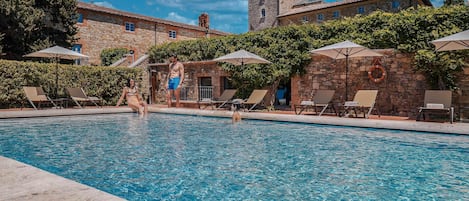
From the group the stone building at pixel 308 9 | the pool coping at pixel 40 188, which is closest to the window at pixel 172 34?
the stone building at pixel 308 9

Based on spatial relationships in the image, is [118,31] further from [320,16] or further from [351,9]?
[351,9]

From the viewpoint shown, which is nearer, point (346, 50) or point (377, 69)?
point (346, 50)

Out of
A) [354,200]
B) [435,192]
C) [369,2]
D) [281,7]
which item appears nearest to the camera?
[354,200]

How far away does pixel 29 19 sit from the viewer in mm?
16719

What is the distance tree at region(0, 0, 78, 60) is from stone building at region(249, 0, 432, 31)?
19594mm

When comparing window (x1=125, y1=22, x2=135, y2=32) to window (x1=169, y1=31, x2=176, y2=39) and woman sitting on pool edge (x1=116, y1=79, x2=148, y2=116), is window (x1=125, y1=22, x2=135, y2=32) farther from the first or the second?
woman sitting on pool edge (x1=116, y1=79, x2=148, y2=116)

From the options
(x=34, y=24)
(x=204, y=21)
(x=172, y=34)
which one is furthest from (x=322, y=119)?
(x=204, y=21)

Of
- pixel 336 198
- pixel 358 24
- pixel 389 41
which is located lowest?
pixel 336 198

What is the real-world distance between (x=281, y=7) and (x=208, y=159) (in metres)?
35.2

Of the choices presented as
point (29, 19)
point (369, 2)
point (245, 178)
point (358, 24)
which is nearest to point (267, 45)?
point (358, 24)

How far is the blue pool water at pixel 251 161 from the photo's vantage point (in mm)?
3871

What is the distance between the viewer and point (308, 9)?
3600cm

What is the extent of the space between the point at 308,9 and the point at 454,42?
28524 mm

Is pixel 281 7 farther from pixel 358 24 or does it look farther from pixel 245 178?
pixel 245 178
